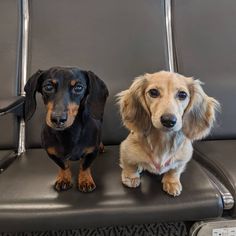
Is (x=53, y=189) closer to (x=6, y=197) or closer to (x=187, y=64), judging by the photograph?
(x=6, y=197)

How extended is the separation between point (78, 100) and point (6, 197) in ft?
1.18

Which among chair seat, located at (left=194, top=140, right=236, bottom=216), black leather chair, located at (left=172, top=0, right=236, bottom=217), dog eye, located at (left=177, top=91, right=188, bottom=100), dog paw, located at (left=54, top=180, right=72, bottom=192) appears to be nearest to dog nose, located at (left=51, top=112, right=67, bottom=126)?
dog paw, located at (left=54, top=180, right=72, bottom=192)

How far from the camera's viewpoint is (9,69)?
1.46 m

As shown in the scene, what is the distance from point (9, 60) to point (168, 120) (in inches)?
35.6

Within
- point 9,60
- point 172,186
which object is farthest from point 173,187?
point 9,60

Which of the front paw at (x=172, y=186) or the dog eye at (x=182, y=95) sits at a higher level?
the dog eye at (x=182, y=95)

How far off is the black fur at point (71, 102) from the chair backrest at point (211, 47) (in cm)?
71

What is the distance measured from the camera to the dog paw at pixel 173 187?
3.23ft

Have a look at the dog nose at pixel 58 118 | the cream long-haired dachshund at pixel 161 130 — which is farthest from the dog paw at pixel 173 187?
the dog nose at pixel 58 118

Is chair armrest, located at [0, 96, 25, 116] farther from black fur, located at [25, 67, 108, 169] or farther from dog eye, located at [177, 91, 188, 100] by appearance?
dog eye, located at [177, 91, 188, 100]

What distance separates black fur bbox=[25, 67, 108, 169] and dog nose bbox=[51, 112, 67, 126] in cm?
1

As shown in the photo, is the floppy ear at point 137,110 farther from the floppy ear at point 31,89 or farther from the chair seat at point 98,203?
the floppy ear at point 31,89

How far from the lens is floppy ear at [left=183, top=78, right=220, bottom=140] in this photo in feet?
3.32

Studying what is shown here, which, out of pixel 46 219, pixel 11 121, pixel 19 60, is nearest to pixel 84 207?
pixel 46 219
